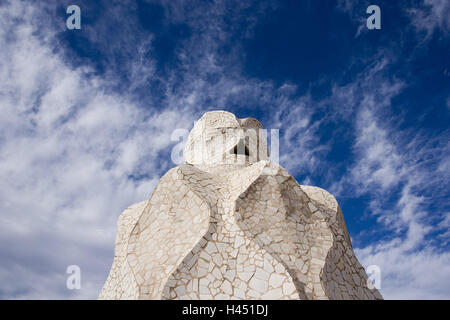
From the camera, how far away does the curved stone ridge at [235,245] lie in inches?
270

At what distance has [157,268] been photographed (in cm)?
715

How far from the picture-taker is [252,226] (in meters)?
7.70

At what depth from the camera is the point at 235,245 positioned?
7371 mm

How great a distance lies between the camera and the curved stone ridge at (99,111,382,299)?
6852 millimetres

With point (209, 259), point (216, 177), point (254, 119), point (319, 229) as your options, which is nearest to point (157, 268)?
point (209, 259)

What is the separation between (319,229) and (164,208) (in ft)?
12.2

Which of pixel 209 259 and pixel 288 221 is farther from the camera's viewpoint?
pixel 288 221

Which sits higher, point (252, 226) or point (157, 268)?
point (252, 226)
